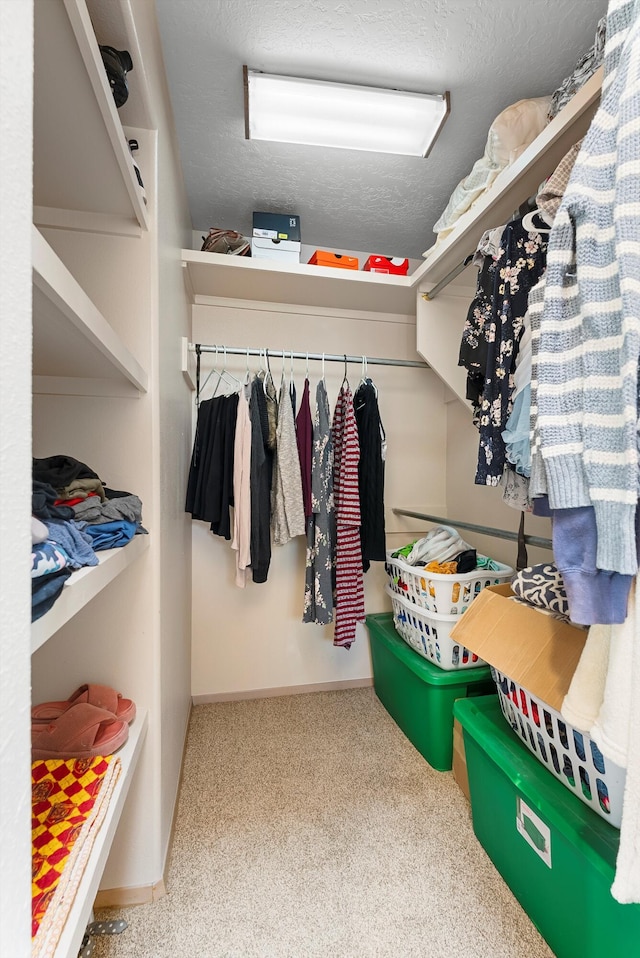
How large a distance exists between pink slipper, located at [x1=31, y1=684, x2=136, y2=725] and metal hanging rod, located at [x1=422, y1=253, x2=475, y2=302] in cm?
164

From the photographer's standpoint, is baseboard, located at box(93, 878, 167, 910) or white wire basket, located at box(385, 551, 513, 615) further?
white wire basket, located at box(385, 551, 513, 615)

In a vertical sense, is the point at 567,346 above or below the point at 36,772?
above

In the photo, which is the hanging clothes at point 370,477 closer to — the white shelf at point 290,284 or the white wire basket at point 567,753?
the white shelf at point 290,284

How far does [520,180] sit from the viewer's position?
119 centimetres

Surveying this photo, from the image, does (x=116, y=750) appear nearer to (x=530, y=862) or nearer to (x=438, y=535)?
(x=530, y=862)

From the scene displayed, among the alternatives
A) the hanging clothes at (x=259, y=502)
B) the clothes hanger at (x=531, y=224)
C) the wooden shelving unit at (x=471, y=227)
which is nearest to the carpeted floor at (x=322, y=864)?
the hanging clothes at (x=259, y=502)

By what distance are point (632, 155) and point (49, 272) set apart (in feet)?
2.76

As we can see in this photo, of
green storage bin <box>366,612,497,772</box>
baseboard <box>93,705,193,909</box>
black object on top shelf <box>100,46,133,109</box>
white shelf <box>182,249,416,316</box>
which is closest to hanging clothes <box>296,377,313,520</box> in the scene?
white shelf <box>182,249,416,316</box>

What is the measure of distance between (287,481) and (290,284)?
888mm

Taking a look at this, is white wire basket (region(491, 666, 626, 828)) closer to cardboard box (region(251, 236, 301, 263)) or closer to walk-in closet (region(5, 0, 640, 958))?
walk-in closet (region(5, 0, 640, 958))

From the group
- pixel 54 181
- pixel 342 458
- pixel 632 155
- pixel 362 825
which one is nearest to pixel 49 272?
pixel 54 181

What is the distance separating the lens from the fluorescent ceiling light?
1266 mm

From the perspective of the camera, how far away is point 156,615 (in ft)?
3.64

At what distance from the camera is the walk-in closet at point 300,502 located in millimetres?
641
